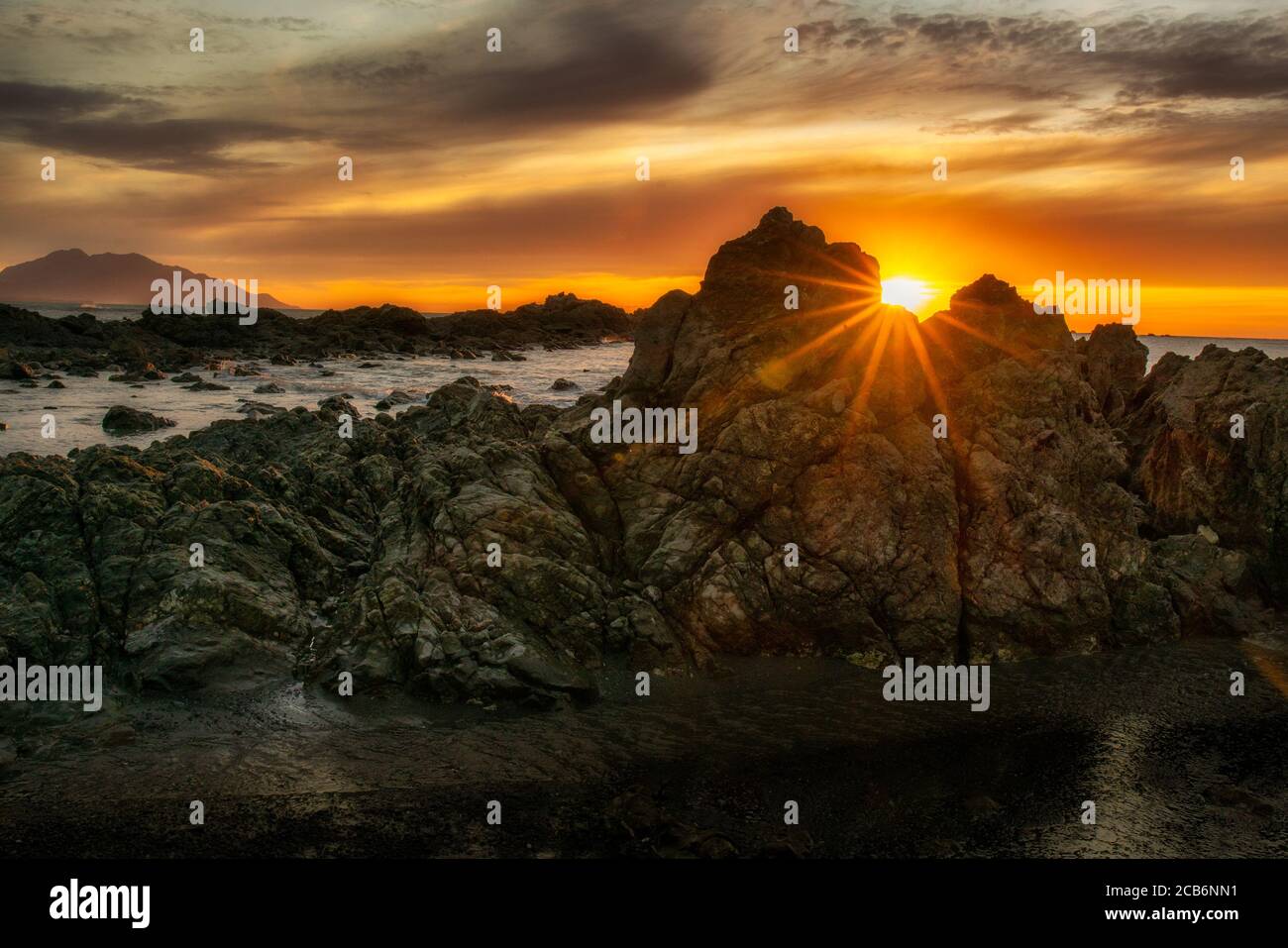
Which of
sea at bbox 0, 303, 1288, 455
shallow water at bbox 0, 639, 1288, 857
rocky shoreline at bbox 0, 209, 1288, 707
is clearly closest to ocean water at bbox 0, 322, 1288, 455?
sea at bbox 0, 303, 1288, 455

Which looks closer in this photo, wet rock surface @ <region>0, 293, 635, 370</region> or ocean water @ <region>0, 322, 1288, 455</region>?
ocean water @ <region>0, 322, 1288, 455</region>

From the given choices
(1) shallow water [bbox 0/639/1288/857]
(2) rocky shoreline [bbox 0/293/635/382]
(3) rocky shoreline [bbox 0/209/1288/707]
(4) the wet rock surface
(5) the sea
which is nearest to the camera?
(1) shallow water [bbox 0/639/1288/857]

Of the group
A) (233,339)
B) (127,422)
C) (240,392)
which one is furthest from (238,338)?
(127,422)

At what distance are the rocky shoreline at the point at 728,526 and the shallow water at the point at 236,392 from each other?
13.9 m

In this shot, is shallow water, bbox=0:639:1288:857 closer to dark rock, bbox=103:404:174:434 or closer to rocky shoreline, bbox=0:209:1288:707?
rocky shoreline, bbox=0:209:1288:707

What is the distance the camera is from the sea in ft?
136

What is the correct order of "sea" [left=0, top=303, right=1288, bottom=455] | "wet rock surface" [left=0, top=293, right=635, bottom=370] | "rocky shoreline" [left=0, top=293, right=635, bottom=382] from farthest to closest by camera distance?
"wet rock surface" [left=0, top=293, right=635, bottom=370], "rocky shoreline" [left=0, top=293, right=635, bottom=382], "sea" [left=0, top=303, right=1288, bottom=455]

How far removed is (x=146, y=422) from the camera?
43.6 m

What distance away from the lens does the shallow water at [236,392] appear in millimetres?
41656

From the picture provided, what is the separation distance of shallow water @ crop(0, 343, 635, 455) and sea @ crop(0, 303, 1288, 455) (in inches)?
1.7

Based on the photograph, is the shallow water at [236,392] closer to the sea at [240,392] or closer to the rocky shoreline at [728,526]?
the sea at [240,392]

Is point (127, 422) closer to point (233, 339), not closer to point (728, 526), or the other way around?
point (728, 526)
